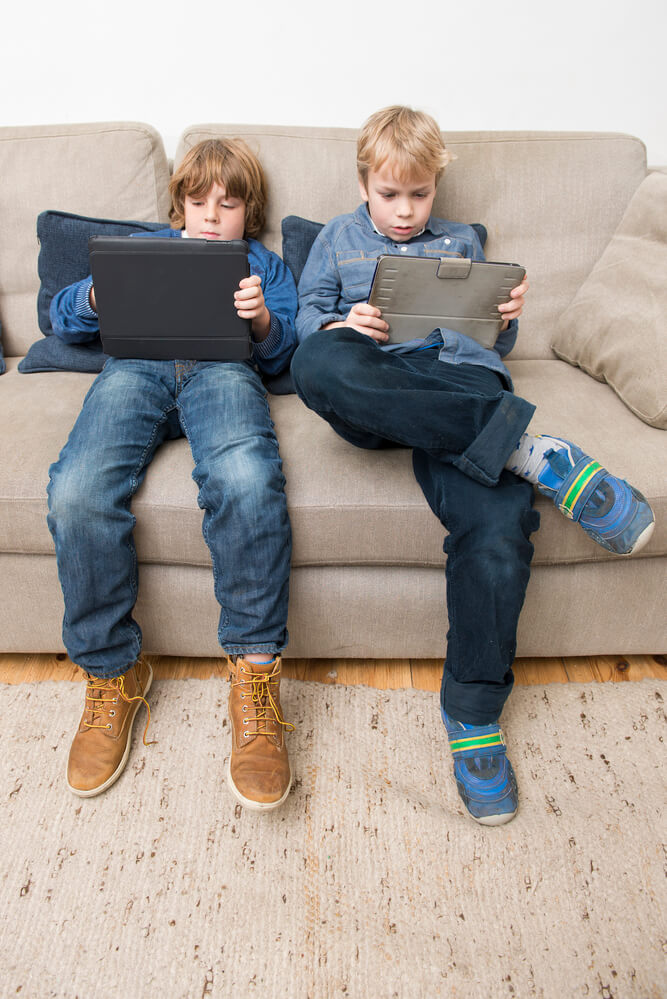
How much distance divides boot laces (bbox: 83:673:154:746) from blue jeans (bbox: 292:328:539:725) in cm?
53

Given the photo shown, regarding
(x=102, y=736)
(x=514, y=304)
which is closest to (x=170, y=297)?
(x=514, y=304)

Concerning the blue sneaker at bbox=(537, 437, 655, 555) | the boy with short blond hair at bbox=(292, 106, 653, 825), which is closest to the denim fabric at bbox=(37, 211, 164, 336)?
the boy with short blond hair at bbox=(292, 106, 653, 825)

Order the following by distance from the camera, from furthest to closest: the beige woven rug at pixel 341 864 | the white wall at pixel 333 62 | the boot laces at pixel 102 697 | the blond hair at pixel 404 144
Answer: the white wall at pixel 333 62 < the blond hair at pixel 404 144 < the boot laces at pixel 102 697 < the beige woven rug at pixel 341 864

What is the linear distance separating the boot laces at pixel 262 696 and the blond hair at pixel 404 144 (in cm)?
90

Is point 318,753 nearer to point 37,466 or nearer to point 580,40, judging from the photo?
point 37,466

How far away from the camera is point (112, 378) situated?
120cm

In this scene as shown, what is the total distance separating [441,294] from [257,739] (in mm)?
783

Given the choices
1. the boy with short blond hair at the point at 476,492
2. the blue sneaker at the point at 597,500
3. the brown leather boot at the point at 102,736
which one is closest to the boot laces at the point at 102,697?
the brown leather boot at the point at 102,736

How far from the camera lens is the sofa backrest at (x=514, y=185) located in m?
1.48

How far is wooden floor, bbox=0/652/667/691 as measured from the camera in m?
1.25

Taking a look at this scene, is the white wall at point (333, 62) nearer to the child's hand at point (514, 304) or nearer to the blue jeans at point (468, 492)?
the child's hand at point (514, 304)

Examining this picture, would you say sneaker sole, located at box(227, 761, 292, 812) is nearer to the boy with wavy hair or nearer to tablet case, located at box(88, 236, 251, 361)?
the boy with wavy hair

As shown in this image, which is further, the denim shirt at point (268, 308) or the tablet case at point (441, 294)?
the denim shirt at point (268, 308)

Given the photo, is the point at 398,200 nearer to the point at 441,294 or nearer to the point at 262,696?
the point at 441,294
